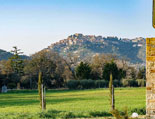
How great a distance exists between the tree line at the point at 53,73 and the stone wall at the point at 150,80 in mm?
45931

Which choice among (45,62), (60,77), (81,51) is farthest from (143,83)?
(81,51)

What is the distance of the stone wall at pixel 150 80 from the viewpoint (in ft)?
15.5

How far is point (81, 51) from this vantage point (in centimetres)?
16812

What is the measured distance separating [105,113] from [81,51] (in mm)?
154984

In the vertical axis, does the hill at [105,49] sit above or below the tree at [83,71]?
above

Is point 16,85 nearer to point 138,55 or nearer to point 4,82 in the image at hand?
point 4,82

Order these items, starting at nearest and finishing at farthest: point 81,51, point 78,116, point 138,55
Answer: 1. point 78,116
2. point 138,55
3. point 81,51

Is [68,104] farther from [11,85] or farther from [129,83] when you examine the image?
[129,83]

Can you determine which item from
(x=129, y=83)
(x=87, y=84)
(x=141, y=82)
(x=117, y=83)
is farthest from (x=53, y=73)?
(x=141, y=82)

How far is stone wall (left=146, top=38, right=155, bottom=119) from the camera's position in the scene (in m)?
4.72

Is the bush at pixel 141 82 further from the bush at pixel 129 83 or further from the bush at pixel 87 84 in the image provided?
the bush at pixel 87 84

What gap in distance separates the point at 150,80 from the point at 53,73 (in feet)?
176

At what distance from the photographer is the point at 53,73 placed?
190 ft

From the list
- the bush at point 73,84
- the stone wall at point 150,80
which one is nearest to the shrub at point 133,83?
the bush at point 73,84
